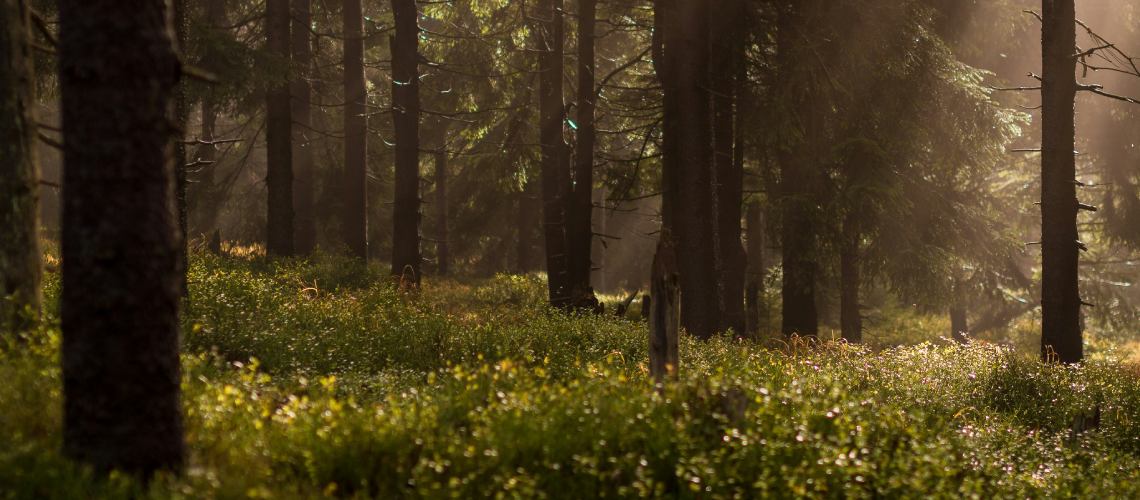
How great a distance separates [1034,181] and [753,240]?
39.1 feet

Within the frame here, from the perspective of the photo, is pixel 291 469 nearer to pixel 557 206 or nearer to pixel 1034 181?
pixel 557 206

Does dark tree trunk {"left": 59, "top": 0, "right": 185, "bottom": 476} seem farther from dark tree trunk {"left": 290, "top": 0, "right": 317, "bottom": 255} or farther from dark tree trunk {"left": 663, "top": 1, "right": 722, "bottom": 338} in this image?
dark tree trunk {"left": 290, "top": 0, "right": 317, "bottom": 255}

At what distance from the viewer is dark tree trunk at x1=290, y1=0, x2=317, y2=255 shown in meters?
20.6

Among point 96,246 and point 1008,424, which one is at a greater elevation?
point 96,246

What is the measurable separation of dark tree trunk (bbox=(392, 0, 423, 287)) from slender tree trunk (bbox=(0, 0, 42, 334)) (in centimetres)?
1056

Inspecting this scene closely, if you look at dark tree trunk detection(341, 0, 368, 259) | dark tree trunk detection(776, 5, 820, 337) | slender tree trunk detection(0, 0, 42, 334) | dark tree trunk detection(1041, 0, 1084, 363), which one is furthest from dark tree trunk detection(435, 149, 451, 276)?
slender tree trunk detection(0, 0, 42, 334)

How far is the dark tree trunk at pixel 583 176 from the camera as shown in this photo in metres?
17.9

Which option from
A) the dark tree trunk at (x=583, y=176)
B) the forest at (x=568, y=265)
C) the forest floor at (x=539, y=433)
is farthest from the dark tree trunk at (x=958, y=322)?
the forest floor at (x=539, y=433)

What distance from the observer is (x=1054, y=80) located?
14.2 m

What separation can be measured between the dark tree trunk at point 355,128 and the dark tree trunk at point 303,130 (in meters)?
0.89

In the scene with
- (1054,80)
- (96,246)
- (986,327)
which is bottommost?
(986,327)

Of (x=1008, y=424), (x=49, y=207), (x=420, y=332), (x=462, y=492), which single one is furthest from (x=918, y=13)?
(x=49, y=207)

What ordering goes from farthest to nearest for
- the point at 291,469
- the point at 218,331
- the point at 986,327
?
1. the point at 986,327
2. the point at 218,331
3. the point at 291,469

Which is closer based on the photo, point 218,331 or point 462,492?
point 462,492
